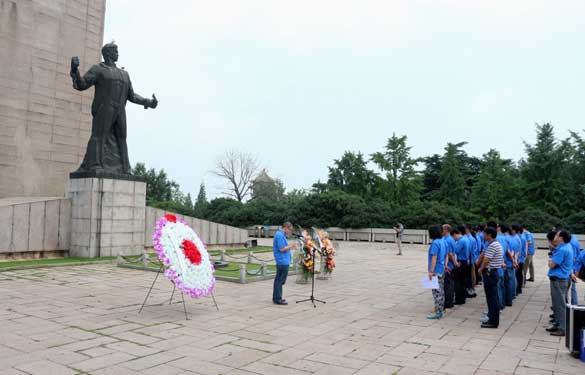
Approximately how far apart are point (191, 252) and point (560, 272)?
5918mm

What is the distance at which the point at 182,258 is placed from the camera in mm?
7273

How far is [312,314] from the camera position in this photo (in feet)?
25.7

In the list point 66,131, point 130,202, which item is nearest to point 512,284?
point 130,202

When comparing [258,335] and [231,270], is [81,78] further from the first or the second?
[258,335]

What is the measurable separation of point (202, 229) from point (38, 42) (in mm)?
11511

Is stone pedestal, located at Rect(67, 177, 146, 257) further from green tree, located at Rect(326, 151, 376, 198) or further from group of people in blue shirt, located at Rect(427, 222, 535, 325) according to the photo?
green tree, located at Rect(326, 151, 376, 198)

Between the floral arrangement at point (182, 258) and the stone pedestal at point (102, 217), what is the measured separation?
28.4ft

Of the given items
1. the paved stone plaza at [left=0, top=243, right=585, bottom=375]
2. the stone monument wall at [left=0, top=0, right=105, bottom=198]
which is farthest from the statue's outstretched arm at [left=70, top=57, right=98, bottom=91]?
the paved stone plaza at [left=0, top=243, right=585, bottom=375]

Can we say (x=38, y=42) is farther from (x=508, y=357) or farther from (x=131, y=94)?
(x=508, y=357)

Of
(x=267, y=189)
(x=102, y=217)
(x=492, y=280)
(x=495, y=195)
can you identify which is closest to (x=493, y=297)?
(x=492, y=280)

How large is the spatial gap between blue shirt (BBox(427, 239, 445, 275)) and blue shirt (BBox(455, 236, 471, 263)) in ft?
7.19

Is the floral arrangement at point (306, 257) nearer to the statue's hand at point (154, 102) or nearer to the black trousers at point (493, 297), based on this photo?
the black trousers at point (493, 297)

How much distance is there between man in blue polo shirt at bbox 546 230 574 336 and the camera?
21.5ft

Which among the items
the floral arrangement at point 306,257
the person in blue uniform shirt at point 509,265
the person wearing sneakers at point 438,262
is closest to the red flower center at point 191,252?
the floral arrangement at point 306,257
